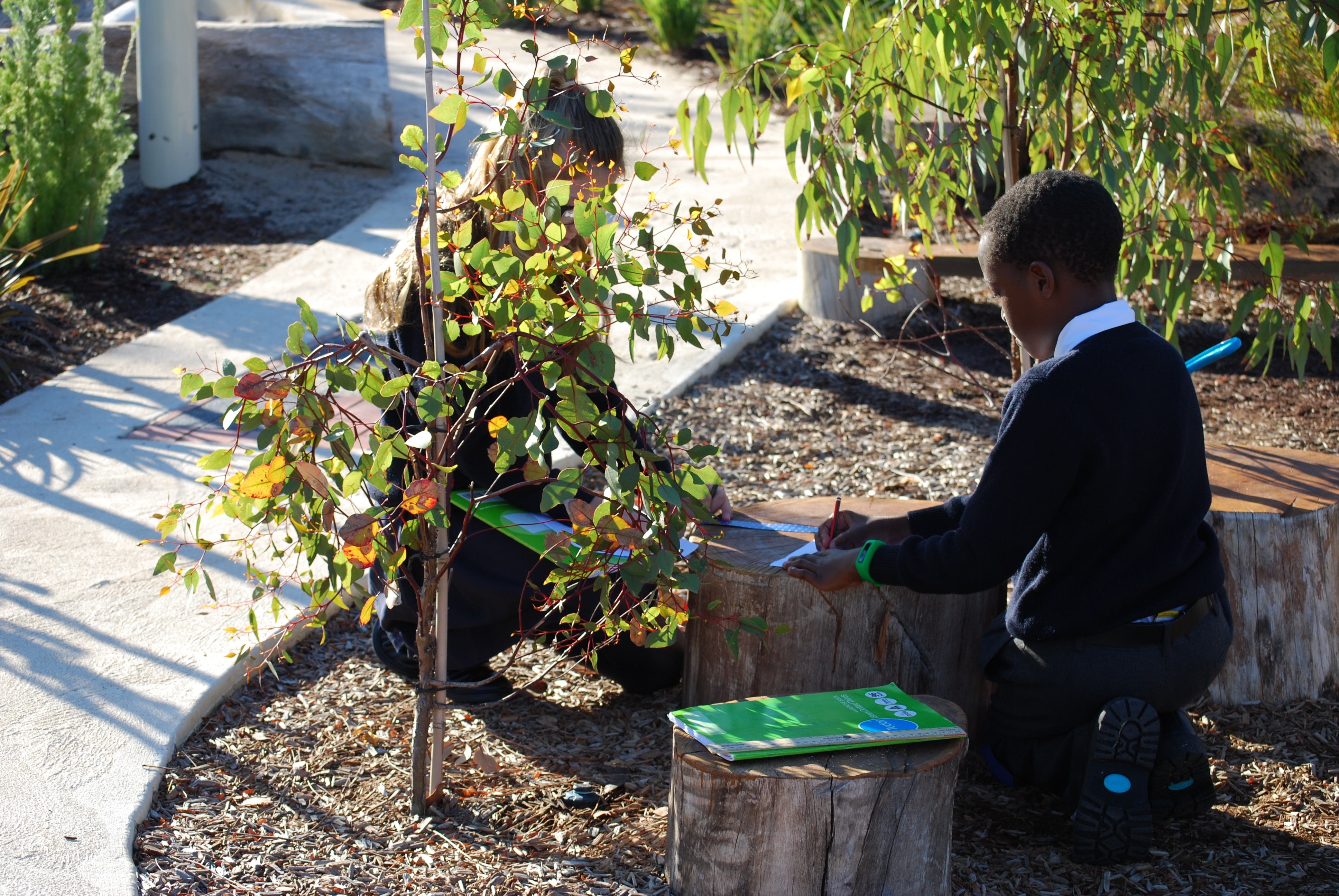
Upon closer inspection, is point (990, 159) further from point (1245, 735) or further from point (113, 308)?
point (113, 308)

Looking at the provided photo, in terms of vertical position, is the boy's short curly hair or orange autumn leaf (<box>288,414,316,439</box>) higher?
the boy's short curly hair

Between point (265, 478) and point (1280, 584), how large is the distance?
2508mm

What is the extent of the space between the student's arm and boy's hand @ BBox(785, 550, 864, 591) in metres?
0.08

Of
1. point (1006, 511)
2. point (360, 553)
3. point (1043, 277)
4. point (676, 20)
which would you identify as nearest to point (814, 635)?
point (1006, 511)

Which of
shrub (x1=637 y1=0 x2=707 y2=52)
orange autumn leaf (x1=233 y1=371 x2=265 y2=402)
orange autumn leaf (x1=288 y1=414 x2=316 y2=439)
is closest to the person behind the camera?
orange autumn leaf (x1=233 y1=371 x2=265 y2=402)

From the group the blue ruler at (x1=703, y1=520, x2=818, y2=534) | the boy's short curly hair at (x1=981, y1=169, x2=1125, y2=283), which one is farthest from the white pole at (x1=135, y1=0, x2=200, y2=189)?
the boy's short curly hair at (x1=981, y1=169, x2=1125, y2=283)

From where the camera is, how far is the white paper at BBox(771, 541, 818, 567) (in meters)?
2.66

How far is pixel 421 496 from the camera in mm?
1955

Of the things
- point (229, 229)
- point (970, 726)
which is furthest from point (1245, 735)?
point (229, 229)

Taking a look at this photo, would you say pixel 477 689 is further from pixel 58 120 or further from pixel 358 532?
pixel 58 120

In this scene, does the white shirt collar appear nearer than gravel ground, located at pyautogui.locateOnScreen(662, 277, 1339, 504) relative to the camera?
Yes

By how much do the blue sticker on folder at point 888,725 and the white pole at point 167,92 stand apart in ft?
21.6

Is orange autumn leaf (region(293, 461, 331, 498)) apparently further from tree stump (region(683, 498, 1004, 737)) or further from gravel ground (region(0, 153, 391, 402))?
gravel ground (region(0, 153, 391, 402))

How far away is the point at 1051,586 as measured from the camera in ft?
7.85
